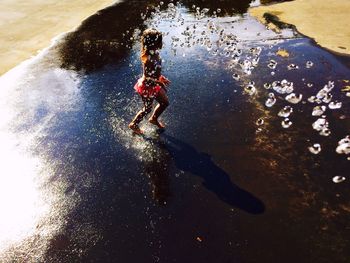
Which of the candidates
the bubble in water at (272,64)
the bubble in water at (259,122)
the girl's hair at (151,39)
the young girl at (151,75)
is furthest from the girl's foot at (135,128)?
the bubble in water at (272,64)

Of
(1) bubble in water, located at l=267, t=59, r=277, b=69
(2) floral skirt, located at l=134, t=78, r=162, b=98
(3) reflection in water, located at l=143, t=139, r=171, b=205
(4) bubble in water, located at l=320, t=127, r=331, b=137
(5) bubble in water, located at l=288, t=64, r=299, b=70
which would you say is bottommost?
(3) reflection in water, located at l=143, t=139, r=171, b=205

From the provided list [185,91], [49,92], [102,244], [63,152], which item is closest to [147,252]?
[102,244]

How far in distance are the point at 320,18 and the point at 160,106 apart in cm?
607

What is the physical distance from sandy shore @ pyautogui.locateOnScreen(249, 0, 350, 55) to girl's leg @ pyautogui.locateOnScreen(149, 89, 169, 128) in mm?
4110

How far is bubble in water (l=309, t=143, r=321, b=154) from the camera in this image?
4267 millimetres

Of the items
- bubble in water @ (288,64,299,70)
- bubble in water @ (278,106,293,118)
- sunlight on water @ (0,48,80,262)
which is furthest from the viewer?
bubble in water @ (288,64,299,70)

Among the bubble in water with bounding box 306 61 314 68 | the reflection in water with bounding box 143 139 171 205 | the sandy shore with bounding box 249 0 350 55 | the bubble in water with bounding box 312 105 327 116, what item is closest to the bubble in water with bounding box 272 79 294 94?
the bubble in water with bounding box 312 105 327 116

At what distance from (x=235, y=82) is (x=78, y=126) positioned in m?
2.80

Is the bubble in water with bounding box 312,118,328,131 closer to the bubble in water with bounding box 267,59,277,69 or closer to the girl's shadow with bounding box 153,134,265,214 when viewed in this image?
the girl's shadow with bounding box 153,134,265,214

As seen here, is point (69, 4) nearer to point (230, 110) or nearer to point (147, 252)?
point (230, 110)

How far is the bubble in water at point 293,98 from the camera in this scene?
5.39 m

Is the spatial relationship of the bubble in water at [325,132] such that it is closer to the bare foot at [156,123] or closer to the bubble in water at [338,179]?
the bubble in water at [338,179]

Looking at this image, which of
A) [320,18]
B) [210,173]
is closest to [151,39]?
[210,173]

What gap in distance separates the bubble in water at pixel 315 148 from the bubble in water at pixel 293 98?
1173mm
